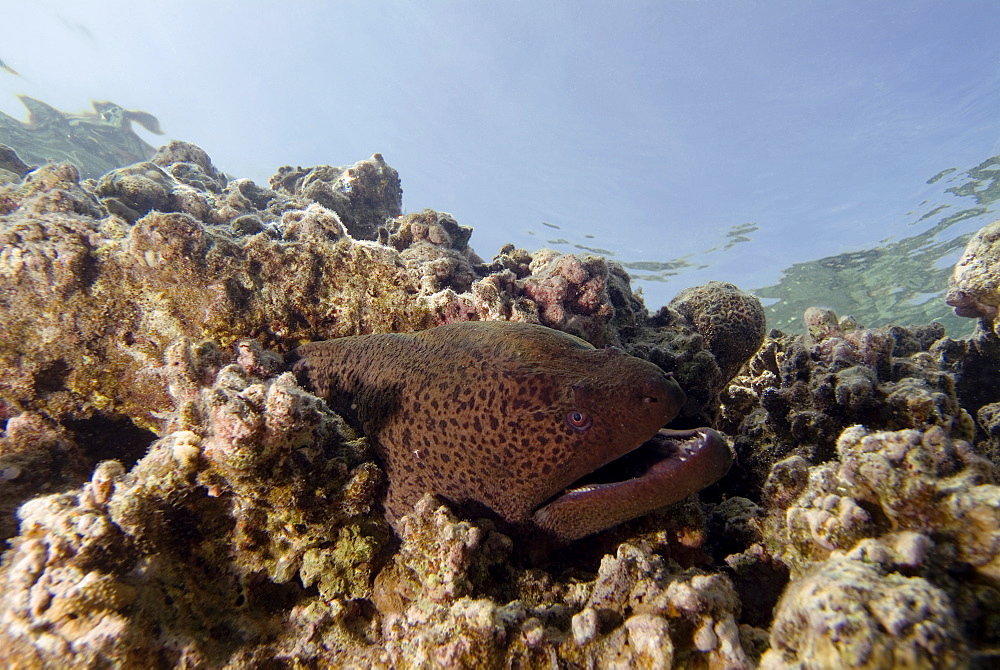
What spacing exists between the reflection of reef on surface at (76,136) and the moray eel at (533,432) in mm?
40299

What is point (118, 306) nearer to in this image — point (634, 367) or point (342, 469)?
point (342, 469)

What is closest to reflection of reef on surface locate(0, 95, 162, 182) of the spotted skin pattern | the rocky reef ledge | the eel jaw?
the rocky reef ledge

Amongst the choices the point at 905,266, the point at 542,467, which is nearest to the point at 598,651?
the point at 542,467

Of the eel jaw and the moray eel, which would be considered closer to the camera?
the eel jaw

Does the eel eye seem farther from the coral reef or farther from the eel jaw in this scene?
the coral reef

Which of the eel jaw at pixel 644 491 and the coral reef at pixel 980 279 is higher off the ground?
the coral reef at pixel 980 279

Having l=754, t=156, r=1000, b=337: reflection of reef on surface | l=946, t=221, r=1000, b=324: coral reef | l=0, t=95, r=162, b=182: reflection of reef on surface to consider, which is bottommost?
l=946, t=221, r=1000, b=324: coral reef

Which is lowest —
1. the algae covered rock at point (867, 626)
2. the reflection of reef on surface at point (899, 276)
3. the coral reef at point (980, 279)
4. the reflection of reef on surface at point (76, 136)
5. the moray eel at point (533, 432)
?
the algae covered rock at point (867, 626)

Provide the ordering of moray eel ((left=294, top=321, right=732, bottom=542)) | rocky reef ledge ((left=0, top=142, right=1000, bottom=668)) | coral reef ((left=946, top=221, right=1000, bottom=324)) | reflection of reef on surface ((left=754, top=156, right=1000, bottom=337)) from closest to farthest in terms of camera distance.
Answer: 1. rocky reef ledge ((left=0, top=142, right=1000, bottom=668))
2. moray eel ((left=294, top=321, right=732, bottom=542))
3. coral reef ((left=946, top=221, right=1000, bottom=324))
4. reflection of reef on surface ((left=754, top=156, right=1000, bottom=337))

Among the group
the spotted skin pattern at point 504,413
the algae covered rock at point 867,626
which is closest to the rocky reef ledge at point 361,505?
the algae covered rock at point 867,626

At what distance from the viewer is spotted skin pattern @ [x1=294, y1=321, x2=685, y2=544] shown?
2.63 meters

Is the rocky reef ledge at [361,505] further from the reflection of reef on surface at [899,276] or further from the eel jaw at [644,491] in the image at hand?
the reflection of reef on surface at [899,276]

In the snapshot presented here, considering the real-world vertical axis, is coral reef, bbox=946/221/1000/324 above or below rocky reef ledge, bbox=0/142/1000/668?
above

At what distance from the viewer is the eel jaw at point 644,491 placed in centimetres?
246
